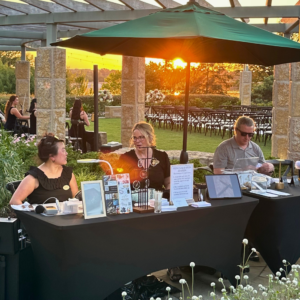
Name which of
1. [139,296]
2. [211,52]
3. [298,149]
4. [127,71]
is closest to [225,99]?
[127,71]

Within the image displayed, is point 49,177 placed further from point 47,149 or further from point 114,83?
point 114,83

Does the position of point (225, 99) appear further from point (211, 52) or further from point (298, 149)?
point (211, 52)

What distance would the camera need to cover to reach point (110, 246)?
295cm

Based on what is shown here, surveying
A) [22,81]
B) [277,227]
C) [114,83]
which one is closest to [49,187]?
[277,227]

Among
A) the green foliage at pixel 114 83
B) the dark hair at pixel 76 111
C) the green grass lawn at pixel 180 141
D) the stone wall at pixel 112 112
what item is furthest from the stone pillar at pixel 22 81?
the green foliage at pixel 114 83

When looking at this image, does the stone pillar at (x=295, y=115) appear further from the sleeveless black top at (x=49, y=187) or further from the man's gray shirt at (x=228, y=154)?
the sleeveless black top at (x=49, y=187)

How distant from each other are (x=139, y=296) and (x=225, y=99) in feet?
86.9

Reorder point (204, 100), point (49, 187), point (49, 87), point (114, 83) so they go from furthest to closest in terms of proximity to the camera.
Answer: point (114, 83) < point (204, 100) < point (49, 87) < point (49, 187)

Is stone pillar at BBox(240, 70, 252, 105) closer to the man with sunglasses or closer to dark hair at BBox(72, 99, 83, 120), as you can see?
dark hair at BBox(72, 99, 83, 120)

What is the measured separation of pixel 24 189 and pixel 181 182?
114 centimetres

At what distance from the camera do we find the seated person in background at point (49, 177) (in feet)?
11.6

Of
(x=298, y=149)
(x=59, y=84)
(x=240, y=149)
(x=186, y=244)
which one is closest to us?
(x=186, y=244)

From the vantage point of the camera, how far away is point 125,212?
3043 mm

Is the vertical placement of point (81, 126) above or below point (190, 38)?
below
